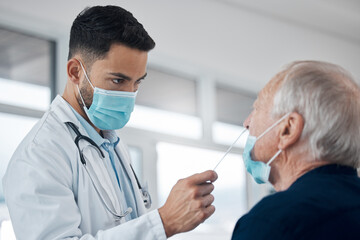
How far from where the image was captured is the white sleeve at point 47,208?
166 centimetres

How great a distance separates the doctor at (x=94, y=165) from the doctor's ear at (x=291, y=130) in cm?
Result: 28

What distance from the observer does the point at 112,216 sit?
72.9 inches

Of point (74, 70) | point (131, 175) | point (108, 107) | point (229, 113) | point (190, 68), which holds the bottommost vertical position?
point (229, 113)

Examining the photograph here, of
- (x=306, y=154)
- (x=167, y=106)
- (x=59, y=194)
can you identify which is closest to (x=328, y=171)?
(x=306, y=154)

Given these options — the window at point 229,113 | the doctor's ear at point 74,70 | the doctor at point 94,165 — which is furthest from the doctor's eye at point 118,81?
the window at point 229,113

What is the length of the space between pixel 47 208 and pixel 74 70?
0.58m

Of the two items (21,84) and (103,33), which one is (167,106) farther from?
(103,33)

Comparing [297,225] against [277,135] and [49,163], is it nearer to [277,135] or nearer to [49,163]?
[277,135]

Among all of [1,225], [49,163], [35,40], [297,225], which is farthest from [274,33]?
[297,225]

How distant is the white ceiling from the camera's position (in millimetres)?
3916

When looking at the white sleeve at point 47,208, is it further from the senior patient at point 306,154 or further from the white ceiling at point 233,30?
the white ceiling at point 233,30

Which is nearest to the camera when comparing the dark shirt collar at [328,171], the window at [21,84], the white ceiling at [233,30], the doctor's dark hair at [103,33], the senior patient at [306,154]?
the senior patient at [306,154]

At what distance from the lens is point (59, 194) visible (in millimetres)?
1702

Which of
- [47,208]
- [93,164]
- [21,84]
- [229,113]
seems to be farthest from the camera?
[229,113]
